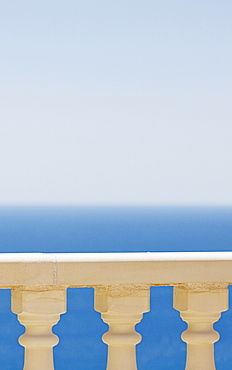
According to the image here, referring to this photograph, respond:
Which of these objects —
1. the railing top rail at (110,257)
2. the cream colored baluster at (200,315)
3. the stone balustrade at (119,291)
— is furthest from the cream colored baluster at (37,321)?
the cream colored baluster at (200,315)

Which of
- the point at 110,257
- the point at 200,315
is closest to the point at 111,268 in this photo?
the point at 110,257

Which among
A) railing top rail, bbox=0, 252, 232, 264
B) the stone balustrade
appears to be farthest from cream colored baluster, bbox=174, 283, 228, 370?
railing top rail, bbox=0, 252, 232, 264

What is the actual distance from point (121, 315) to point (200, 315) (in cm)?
39

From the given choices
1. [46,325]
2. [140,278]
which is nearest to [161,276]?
[140,278]

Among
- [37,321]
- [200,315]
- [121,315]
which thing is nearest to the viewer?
[37,321]

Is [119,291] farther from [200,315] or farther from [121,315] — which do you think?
[200,315]

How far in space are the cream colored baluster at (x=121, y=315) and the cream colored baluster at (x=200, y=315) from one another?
209 millimetres

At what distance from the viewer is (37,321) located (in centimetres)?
311

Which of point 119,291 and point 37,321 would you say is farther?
point 119,291

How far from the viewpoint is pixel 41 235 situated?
164250mm

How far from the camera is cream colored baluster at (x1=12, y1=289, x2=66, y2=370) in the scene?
10.2 feet

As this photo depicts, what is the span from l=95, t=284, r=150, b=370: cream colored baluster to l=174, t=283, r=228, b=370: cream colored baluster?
209 mm

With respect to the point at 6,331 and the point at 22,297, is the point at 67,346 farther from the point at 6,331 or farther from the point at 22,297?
the point at 22,297

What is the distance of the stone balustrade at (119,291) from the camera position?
3.11 meters
